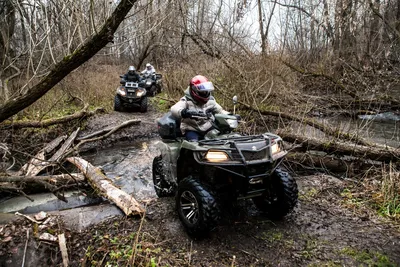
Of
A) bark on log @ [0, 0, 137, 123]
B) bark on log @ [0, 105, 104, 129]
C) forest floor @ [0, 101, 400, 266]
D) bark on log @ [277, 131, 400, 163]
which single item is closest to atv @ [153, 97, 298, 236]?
forest floor @ [0, 101, 400, 266]

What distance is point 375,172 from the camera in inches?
193

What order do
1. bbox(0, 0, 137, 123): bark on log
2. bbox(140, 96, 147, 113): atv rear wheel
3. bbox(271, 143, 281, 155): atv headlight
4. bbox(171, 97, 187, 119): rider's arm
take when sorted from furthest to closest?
bbox(140, 96, 147, 113): atv rear wheel
bbox(171, 97, 187, 119): rider's arm
bbox(271, 143, 281, 155): atv headlight
bbox(0, 0, 137, 123): bark on log

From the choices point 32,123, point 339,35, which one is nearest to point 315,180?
point 32,123

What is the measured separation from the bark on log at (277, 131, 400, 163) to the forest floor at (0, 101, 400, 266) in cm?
130

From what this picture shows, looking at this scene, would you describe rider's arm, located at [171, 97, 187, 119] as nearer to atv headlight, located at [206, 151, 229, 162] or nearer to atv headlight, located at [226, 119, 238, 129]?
atv headlight, located at [226, 119, 238, 129]

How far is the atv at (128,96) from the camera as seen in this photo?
10.8 metres

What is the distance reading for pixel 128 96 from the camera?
35.4 feet

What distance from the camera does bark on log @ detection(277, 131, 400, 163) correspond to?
5059mm

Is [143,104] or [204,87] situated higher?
[204,87]

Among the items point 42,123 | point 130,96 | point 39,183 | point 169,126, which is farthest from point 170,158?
point 130,96

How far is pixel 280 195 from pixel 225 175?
2.44 feet

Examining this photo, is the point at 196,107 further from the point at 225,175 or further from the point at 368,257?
the point at 368,257

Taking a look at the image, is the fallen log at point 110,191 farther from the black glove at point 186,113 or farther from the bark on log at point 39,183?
the black glove at point 186,113

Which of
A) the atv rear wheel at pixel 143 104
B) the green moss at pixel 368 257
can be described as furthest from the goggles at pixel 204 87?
the atv rear wheel at pixel 143 104
